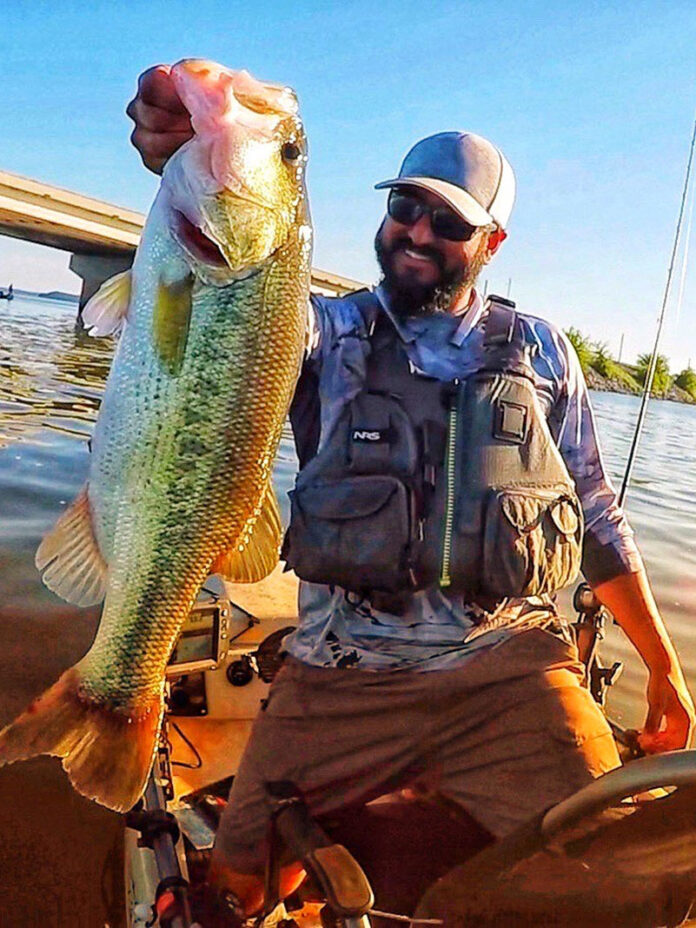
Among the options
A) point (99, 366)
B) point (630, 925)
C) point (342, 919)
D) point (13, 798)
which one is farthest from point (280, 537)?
point (99, 366)

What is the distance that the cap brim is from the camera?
10.3ft

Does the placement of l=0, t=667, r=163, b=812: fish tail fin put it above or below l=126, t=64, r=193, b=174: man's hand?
below

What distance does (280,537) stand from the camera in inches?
92.2

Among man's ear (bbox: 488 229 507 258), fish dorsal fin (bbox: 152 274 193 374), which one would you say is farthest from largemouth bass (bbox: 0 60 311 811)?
man's ear (bbox: 488 229 507 258)

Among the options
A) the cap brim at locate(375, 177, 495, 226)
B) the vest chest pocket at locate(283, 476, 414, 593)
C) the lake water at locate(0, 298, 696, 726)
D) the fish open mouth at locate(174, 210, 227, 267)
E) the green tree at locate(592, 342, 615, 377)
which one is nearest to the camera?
the fish open mouth at locate(174, 210, 227, 267)

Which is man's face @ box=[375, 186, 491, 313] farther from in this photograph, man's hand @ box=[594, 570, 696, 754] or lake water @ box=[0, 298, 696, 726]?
lake water @ box=[0, 298, 696, 726]

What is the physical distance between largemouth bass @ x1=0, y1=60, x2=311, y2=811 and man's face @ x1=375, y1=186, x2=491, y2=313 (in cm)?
104

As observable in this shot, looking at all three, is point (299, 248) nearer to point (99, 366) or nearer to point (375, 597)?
point (375, 597)

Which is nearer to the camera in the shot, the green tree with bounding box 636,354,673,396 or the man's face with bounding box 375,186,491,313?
the man's face with bounding box 375,186,491,313

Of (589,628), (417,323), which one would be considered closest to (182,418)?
(417,323)

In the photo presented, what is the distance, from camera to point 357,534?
2.91 meters

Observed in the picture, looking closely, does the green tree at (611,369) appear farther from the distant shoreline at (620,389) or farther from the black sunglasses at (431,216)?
the black sunglasses at (431,216)

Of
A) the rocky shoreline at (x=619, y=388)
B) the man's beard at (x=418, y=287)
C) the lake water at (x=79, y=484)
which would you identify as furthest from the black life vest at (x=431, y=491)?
the rocky shoreline at (x=619, y=388)

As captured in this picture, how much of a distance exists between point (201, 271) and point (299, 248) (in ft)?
0.91
